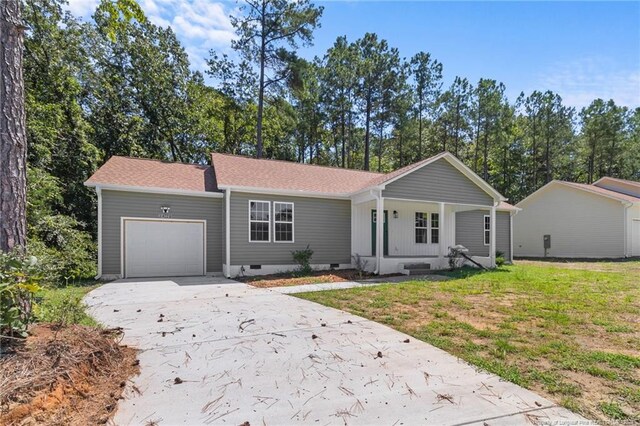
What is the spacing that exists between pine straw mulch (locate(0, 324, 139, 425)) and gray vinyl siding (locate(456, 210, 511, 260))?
14194 millimetres

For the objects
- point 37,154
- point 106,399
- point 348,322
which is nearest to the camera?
point 106,399

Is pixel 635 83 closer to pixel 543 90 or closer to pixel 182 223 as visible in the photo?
pixel 182 223

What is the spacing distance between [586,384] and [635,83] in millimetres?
12880

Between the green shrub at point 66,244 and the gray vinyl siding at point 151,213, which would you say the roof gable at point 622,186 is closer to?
the gray vinyl siding at point 151,213

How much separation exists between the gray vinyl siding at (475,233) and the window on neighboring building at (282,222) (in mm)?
7919

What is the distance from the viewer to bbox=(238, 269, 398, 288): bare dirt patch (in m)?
9.30

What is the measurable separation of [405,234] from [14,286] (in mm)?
12776

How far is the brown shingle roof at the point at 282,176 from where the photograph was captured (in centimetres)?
1141

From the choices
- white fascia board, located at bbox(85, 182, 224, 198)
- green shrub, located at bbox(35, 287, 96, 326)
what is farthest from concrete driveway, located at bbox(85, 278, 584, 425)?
white fascia board, located at bbox(85, 182, 224, 198)

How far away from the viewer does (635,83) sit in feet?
36.2

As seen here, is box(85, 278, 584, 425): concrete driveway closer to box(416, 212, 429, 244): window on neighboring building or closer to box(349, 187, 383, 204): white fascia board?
box(349, 187, 383, 204): white fascia board

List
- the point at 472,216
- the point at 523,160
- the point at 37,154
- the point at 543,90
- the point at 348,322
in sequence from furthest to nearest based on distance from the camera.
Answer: the point at 523,160 < the point at 543,90 < the point at 472,216 < the point at 37,154 < the point at 348,322

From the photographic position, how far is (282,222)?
11.6 m

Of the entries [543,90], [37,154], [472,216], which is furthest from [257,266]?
[543,90]
